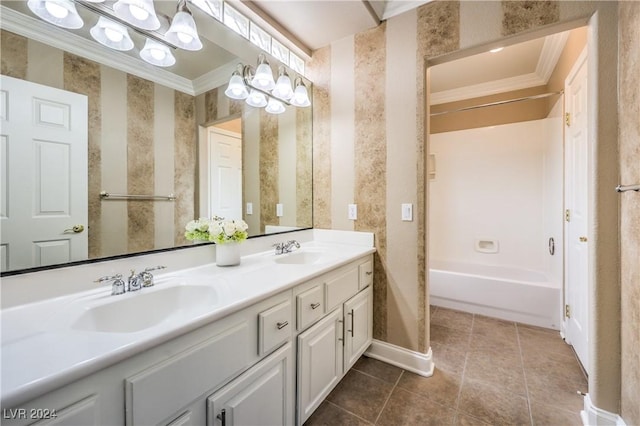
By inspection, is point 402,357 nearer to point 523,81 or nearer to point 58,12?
point 58,12

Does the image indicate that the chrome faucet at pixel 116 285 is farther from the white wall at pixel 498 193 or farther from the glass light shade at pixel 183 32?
the white wall at pixel 498 193

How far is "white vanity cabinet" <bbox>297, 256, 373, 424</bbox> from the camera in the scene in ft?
4.20

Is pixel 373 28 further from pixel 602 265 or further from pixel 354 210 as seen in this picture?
pixel 602 265

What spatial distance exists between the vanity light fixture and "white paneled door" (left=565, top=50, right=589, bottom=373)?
1931 millimetres

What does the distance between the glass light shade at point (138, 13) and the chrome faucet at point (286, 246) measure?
4.50 feet

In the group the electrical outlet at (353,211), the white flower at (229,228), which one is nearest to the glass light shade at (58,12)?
the white flower at (229,228)

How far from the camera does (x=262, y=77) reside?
1812 mm

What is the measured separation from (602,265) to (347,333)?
1.37 m

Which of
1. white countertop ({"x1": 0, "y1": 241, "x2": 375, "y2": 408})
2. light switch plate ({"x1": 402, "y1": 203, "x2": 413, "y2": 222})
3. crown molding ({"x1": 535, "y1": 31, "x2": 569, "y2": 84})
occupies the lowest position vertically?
white countertop ({"x1": 0, "y1": 241, "x2": 375, "y2": 408})

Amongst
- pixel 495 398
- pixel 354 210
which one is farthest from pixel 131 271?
pixel 495 398

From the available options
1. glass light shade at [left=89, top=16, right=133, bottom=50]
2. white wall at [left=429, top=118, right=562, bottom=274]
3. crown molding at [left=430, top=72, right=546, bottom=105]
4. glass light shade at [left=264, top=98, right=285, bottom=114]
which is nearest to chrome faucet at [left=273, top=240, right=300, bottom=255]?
glass light shade at [left=264, top=98, right=285, bottom=114]

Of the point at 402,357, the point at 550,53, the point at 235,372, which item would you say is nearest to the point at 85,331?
the point at 235,372

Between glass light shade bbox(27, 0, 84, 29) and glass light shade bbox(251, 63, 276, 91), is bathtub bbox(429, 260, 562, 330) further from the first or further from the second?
glass light shade bbox(27, 0, 84, 29)

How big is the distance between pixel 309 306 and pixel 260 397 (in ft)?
1.38
